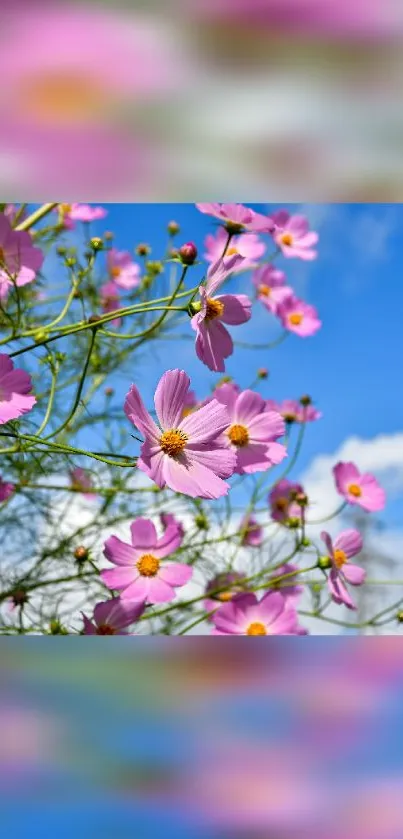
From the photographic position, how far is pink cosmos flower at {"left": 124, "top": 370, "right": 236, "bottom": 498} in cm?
34

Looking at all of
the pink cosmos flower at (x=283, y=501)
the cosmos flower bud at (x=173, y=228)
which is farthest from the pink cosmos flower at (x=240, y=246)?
the pink cosmos flower at (x=283, y=501)

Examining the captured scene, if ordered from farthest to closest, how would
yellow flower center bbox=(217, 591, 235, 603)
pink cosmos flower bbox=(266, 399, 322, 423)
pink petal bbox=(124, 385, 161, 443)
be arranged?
pink cosmos flower bbox=(266, 399, 322, 423), yellow flower center bbox=(217, 591, 235, 603), pink petal bbox=(124, 385, 161, 443)

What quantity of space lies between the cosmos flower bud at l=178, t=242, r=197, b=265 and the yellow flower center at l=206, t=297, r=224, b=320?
0.09ft

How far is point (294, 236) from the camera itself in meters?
0.77

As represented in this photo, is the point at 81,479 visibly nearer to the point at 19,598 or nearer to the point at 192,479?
the point at 19,598

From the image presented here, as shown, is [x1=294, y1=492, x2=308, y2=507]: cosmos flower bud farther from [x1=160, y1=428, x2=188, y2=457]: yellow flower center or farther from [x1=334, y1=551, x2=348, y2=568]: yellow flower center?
[x1=160, y1=428, x2=188, y2=457]: yellow flower center

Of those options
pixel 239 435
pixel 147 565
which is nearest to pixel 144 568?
pixel 147 565

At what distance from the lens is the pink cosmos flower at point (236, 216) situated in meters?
0.46

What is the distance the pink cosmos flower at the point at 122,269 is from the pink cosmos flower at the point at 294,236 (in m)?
0.16

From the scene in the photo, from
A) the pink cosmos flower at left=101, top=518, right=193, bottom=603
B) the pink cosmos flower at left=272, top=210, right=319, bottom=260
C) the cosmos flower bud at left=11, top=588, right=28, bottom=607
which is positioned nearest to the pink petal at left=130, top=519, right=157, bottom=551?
the pink cosmos flower at left=101, top=518, right=193, bottom=603

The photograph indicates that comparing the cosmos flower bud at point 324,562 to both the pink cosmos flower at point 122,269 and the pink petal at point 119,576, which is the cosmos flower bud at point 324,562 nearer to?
the pink petal at point 119,576
